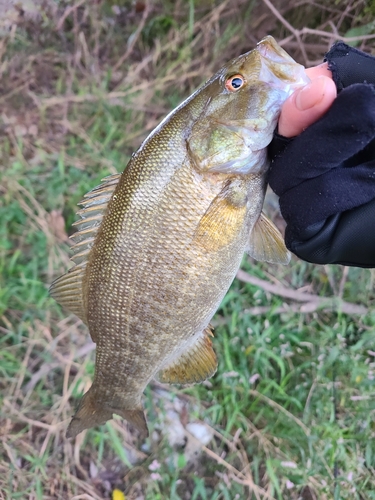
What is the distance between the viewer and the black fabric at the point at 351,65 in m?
1.53

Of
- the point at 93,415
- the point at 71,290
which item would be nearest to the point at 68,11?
the point at 71,290

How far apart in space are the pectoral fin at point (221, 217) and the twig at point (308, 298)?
1302 mm

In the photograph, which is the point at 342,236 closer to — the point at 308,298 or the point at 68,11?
the point at 308,298

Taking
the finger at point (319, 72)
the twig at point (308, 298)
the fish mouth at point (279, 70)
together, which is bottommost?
the twig at point (308, 298)

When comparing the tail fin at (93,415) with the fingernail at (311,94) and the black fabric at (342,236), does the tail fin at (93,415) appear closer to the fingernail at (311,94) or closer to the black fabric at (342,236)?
the black fabric at (342,236)

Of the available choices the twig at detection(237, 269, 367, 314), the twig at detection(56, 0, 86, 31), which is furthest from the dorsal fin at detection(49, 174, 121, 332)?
the twig at detection(56, 0, 86, 31)

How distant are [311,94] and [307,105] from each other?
4 cm

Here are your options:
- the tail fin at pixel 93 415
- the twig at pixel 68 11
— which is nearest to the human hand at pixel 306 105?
the tail fin at pixel 93 415

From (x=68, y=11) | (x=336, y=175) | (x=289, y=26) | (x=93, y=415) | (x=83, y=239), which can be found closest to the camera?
(x=336, y=175)

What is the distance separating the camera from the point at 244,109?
148 centimetres

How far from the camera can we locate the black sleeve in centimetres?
122

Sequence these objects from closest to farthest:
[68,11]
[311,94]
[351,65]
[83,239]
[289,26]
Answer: [311,94] → [351,65] → [83,239] → [289,26] → [68,11]

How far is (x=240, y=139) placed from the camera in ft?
4.92

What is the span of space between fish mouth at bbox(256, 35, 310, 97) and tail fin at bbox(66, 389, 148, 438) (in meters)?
1.60
